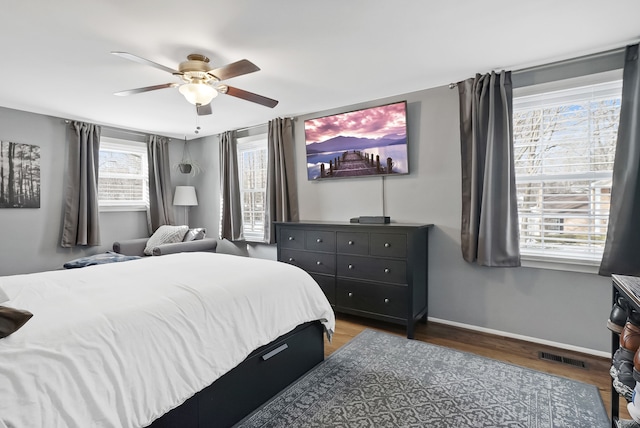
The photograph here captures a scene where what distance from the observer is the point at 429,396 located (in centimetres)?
200

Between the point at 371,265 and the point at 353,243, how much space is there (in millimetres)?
279

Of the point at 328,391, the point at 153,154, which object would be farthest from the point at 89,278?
the point at 153,154

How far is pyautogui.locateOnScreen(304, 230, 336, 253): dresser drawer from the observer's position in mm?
3338

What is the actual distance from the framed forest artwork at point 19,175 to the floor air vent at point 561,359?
546 cm

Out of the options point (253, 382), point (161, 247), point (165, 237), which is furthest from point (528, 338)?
point (165, 237)

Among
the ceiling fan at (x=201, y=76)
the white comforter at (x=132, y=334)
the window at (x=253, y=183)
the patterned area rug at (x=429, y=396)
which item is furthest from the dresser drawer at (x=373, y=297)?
the ceiling fan at (x=201, y=76)

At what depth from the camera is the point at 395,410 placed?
187 centimetres

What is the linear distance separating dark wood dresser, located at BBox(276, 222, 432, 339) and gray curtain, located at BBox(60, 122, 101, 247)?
273 cm

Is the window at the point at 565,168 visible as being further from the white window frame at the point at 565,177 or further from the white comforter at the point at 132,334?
the white comforter at the point at 132,334

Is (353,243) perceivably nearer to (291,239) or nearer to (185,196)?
(291,239)

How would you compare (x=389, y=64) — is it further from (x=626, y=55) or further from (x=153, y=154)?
(x=153, y=154)

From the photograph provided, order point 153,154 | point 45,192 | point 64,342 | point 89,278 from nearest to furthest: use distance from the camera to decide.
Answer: point 64,342, point 89,278, point 45,192, point 153,154

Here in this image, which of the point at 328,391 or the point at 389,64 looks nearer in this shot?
the point at 328,391

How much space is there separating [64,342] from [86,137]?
3.96m
